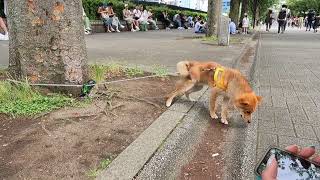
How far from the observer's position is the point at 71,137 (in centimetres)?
388

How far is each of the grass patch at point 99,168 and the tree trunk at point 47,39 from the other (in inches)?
81.0

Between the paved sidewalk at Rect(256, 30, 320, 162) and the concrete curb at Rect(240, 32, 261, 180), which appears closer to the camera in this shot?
the concrete curb at Rect(240, 32, 261, 180)

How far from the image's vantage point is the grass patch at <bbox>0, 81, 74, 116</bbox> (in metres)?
4.48

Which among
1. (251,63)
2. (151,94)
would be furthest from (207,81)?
(251,63)

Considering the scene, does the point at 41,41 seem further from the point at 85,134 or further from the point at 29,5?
the point at 85,134

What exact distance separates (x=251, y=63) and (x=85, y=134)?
24.4 feet

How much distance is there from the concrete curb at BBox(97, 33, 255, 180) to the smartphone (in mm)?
1504

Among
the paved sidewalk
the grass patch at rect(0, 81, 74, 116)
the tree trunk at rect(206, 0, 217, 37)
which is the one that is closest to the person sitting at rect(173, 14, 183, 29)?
the tree trunk at rect(206, 0, 217, 37)

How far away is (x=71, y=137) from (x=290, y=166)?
8.42 ft

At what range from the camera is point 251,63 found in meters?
10.6

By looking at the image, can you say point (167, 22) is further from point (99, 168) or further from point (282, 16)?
point (99, 168)

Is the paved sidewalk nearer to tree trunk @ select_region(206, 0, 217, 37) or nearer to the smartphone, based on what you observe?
the smartphone

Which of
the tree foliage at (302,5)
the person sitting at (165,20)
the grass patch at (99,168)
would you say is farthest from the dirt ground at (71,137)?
the tree foliage at (302,5)

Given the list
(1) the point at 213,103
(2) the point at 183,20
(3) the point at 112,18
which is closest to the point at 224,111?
(1) the point at 213,103
